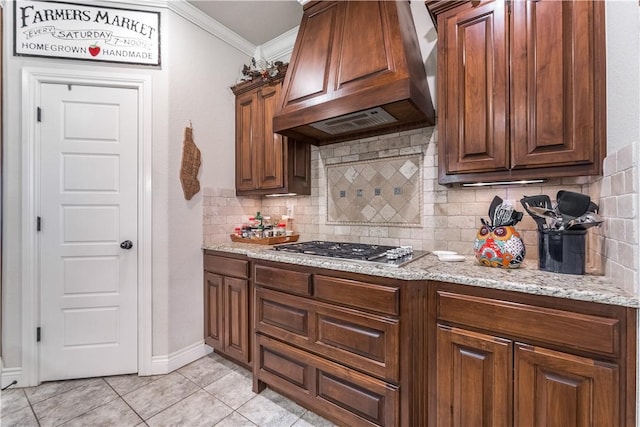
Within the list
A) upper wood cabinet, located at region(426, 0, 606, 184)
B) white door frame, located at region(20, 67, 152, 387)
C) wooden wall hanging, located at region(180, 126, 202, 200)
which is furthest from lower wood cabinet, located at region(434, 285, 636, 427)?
white door frame, located at region(20, 67, 152, 387)

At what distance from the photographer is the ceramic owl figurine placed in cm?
133

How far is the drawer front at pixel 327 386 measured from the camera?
140 centimetres

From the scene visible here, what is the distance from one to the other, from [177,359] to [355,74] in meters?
2.55

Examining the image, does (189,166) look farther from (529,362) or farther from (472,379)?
(529,362)

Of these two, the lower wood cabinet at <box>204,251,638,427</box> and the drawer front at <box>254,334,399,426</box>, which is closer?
the lower wood cabinet at <box>204,251,638,427</box>

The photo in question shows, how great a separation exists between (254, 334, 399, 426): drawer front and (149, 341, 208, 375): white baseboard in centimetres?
79

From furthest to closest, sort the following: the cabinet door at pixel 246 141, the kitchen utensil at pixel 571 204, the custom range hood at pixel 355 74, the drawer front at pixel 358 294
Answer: the cabinet door at pixel 246 141 < the custom range hood at pixel 355 74 < the drawer front at pixel 358 294 < the kitchen utensil at pixel 571 204

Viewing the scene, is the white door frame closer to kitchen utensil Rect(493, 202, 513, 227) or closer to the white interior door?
the white interior door

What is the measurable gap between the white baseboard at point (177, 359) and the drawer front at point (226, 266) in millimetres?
687

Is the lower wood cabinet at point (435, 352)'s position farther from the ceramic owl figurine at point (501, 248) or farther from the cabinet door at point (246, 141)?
the cabinet door at point (246, 141)

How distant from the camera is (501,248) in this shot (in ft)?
4.41

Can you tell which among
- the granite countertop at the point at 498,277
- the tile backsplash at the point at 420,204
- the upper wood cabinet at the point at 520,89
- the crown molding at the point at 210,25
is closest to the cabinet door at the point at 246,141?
the tile backsplash at the point at 420,204

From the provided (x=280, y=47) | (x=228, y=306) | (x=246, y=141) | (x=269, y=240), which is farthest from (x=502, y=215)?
(x=280, y=47)

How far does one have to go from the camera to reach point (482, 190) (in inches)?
68.7
